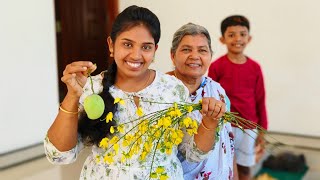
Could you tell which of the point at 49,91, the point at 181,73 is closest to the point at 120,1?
the point at 49,91

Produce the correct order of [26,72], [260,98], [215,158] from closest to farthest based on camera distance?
[215,158] → [260,98] → [26,72]

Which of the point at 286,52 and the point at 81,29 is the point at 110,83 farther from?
the point at 81,29

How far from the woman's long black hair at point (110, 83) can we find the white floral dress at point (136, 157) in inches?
0.8

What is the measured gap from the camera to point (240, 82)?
2.14 metres

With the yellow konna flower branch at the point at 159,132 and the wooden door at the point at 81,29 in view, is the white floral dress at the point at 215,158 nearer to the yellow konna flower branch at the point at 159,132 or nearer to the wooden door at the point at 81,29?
the yellow konna flower branch at the point at 159,132

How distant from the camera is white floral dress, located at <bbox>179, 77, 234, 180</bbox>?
4.21ft

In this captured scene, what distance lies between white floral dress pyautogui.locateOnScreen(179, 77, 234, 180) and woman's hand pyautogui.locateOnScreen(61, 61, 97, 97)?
0.49 meters

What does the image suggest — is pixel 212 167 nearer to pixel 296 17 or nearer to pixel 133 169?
pixel 133 169

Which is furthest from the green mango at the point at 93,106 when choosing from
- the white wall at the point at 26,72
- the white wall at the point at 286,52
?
the white wall at the point at 286,52

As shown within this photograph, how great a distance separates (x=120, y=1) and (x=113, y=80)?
3802mm

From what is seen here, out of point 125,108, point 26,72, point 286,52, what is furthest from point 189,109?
point 286,52

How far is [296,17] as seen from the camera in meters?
3.49

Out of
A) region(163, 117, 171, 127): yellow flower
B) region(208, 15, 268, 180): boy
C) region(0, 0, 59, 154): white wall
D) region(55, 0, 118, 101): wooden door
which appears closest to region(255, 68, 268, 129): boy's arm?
region(208, 15, 268, 180): boy

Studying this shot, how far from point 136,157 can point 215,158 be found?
0.45 meters
